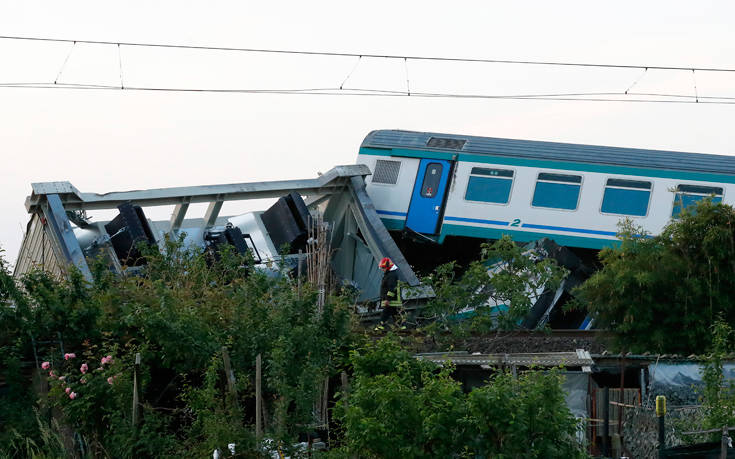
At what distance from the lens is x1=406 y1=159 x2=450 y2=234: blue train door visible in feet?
75.9

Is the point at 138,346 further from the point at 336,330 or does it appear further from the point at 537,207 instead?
the point at 537,207

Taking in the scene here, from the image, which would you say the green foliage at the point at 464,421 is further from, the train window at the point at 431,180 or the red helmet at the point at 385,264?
the train window at the point at 431,180

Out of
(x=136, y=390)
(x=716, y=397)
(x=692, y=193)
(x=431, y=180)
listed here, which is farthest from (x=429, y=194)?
(x=136, y=390)

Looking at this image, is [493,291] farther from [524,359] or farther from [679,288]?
[524,359]

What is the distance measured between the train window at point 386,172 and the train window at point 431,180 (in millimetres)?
694

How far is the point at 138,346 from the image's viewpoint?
12.4 meters

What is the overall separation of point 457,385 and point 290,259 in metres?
11.4

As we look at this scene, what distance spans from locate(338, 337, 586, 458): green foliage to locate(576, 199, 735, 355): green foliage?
20.8 ft

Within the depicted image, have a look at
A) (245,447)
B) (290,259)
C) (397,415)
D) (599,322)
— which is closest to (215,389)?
(245,447)

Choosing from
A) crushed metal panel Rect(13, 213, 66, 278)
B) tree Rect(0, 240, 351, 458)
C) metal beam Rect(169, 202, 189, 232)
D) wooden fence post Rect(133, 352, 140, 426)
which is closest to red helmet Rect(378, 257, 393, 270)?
metal beam Rect(169, 202, 189, 232)

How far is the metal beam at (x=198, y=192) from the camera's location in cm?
1988

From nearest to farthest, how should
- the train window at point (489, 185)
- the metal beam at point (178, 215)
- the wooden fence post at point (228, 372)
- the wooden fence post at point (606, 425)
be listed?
the wooden fence post at point (228, 372) → the wooden fence post at point (606, 425) → the metal beam at point (178, 215) → the train window at point (489, 185)

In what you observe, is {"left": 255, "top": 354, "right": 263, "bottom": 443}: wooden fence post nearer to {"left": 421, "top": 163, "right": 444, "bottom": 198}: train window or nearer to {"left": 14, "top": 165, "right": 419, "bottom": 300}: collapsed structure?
{"left": 14, "top": 165, "right": 419, "bottom": 300}: collapsed structure

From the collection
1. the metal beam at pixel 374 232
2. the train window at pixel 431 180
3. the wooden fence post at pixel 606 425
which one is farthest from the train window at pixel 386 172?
the wooden fence post at pixel 606 425
